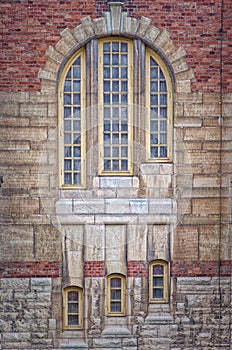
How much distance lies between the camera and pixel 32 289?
10.2 meters

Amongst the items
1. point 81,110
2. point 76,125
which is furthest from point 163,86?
point 76,125

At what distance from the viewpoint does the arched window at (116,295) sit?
10.4m

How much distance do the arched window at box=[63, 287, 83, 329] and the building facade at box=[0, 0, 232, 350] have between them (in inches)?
0.9

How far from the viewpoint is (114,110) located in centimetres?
1034

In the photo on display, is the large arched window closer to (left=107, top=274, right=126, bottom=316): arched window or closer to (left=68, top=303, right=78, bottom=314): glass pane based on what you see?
(left=107, top=274, right=126, bottom=316): arched window

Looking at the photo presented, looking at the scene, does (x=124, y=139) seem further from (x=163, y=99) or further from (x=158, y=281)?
(x=158, y=281)

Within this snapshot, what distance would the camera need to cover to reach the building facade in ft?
32.9

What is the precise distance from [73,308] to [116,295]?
892 millimetres

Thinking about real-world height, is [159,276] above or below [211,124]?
below

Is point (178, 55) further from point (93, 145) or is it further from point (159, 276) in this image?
point (159, 276)

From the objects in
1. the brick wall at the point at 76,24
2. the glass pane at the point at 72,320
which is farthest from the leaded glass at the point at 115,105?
the glass pane at the point at 72,320

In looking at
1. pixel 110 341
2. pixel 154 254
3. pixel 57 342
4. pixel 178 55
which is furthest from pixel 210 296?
pixel 178 55

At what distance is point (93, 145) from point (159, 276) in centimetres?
291

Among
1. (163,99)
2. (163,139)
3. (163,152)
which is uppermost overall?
(163,99)
